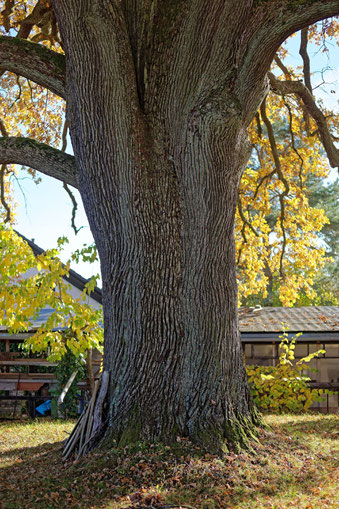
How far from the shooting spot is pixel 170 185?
6918mm

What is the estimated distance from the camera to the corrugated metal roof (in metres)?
15.9

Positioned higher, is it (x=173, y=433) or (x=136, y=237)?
(x=136, y=237)

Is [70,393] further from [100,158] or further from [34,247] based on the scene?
[100,158]

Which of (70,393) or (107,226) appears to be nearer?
(107,226)

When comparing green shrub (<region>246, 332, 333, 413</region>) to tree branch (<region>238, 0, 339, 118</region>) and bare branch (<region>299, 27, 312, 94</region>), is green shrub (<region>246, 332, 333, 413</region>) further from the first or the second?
tree branch (<region>238, 0, 339, 118</region>)

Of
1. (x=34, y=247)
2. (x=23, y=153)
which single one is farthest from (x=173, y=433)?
(x=34, y=247)

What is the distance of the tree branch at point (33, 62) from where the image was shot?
7289 mm

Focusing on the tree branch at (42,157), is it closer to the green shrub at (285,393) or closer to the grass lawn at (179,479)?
the grass lawn at (179,479)

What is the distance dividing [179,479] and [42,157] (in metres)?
4.74

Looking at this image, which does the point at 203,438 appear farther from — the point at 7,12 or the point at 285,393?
the point at 7,12

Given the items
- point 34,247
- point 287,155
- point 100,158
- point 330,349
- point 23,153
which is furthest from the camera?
point 34,247

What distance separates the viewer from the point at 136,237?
6.77 m

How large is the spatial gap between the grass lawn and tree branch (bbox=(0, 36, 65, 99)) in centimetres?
512

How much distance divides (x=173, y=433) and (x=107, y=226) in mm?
2769
